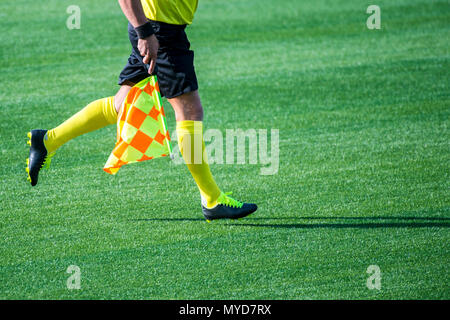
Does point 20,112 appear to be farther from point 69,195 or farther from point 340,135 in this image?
point 340,135

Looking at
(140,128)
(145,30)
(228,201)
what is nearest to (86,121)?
(140,128)

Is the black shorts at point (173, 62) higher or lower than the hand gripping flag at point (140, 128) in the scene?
higher

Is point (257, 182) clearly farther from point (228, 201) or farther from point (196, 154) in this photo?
point (196, 154)

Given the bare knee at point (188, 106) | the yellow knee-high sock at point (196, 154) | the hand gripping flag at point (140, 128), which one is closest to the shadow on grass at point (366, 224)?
the yellow knee-high sock at point (196, 154)

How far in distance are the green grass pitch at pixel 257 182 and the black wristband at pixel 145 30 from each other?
40.5 inches

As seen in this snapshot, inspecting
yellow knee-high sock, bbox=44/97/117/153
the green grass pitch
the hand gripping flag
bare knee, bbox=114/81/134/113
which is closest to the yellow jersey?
the hand gripping flag

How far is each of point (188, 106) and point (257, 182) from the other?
0.90 metres

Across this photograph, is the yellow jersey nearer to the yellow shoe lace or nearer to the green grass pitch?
the yellow shoe lace

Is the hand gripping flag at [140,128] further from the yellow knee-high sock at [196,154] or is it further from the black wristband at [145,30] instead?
the black wristband at [145,30]

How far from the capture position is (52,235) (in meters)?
3.73

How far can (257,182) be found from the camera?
4.48 metres

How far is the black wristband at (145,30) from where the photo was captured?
11.6 feet

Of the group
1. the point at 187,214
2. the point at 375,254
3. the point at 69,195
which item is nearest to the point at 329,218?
the point at 375,254

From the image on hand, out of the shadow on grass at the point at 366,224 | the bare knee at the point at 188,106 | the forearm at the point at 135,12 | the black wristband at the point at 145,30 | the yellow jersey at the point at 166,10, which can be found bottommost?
→ the shadow on grass at the point at 366,224
